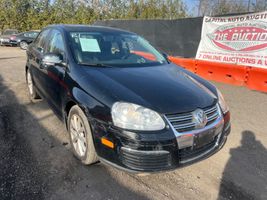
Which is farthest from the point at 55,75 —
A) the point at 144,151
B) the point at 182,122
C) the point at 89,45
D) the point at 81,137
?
the point at 182,122

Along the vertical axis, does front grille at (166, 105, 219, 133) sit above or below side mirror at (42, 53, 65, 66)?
below

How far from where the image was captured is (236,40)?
26.7ft

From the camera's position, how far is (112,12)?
27.3 metres

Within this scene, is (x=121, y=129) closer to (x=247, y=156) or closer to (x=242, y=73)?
(x=247, y=156)

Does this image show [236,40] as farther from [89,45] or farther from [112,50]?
[89,45]

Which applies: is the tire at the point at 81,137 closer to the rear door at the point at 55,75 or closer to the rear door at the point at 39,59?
the rear door at the point at 55,75

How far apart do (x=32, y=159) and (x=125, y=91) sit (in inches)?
61.8

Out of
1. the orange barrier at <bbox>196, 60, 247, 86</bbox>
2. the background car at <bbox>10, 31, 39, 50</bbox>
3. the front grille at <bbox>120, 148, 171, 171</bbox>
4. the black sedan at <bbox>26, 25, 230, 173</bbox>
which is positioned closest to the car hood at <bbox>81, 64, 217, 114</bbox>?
the black sedan at <bbox>26, 25, 230, 173</bbox>

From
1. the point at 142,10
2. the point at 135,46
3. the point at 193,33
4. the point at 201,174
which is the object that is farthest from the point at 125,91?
the point at 142,10

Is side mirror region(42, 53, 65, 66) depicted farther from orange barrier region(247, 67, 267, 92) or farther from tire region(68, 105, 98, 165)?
orange barrier region(247, 67, 267, 92)

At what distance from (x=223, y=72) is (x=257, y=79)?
111 cm

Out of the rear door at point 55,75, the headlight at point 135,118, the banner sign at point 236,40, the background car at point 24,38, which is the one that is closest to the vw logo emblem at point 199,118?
the headlight at point 135,118

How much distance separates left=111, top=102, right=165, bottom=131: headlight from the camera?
2.49 metres

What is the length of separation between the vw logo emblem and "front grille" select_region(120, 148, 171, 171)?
44 cm
